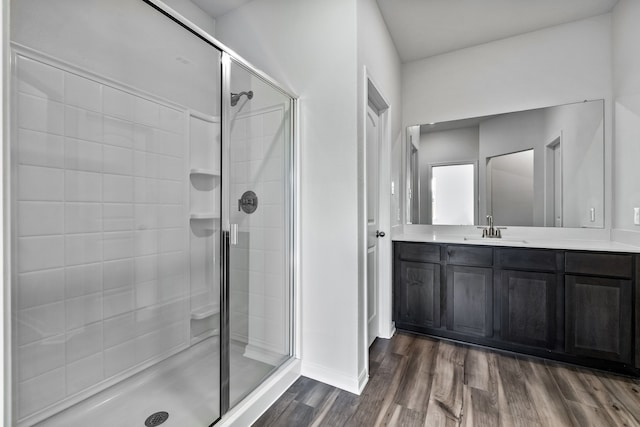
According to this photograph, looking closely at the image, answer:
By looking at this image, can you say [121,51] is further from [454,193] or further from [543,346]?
[543,346]

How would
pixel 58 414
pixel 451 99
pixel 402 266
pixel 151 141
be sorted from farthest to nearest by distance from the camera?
pixel 451 99
pixel 402 266
pixel 151 141
pixel 58 414

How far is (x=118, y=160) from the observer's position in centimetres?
177

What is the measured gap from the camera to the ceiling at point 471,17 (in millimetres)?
2262

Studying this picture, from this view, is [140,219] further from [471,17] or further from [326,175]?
[471,17]

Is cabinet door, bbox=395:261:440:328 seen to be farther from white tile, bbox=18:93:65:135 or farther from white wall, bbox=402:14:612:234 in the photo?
white tile, bbox=18:93:65:135

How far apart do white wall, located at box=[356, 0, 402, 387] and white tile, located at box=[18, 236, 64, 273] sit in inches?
64.9

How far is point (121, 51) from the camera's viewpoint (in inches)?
69.6

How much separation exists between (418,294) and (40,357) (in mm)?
2525

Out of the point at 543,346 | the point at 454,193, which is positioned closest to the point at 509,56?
the point at 454,193

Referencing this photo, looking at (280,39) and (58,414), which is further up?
(280,39)

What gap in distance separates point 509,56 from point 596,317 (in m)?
2.26

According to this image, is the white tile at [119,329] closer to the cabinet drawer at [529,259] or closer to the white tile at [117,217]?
the white tile at [117,217]

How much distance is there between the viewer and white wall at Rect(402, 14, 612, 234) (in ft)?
Result: 7.89

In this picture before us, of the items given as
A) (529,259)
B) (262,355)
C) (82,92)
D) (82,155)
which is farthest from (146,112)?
(529,259)
